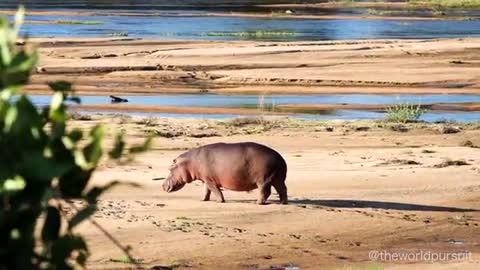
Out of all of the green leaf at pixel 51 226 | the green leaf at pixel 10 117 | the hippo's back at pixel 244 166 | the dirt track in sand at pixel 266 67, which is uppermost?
the green leaf at pixel 10 117

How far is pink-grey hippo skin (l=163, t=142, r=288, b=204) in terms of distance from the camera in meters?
11.2

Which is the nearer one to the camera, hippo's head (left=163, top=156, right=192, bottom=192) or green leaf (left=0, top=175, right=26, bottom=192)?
green leaf (left=0, top=175, right=26, bottom=192)

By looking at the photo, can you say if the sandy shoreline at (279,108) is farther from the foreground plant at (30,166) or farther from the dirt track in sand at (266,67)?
the foreground plant at (30,166)

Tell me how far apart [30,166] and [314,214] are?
27.6ft

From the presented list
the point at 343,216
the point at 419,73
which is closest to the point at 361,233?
the point at 343,216

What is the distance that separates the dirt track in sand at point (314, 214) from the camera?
9469mm

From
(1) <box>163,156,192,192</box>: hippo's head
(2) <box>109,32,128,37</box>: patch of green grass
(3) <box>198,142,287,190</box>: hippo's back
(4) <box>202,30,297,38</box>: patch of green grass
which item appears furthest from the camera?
(4) <box>202,30,297,38</box>: patch of green grass

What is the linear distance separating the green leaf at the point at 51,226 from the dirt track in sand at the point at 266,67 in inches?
889

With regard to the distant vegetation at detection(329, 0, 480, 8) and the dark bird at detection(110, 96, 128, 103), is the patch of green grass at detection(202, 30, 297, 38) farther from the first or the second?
the distant vegetation at detection(329, 0, 480, 8)

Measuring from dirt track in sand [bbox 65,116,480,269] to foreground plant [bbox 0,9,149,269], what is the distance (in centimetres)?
398

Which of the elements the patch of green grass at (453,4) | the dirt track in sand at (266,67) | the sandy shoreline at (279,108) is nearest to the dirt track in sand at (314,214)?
the sandy shoreline at (279,108)

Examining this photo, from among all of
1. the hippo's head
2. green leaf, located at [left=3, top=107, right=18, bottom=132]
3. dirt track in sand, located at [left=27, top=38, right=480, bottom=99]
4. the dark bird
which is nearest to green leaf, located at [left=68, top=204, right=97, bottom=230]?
green leaf, located at [left=3, top=107, right=18, bottom=132]

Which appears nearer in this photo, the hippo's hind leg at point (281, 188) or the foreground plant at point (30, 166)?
the foreground plant at point (30, 166)

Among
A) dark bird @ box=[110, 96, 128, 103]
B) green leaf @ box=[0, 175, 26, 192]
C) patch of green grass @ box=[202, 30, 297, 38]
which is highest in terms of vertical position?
green leaf @ box=[0, 175, 26, 192]
